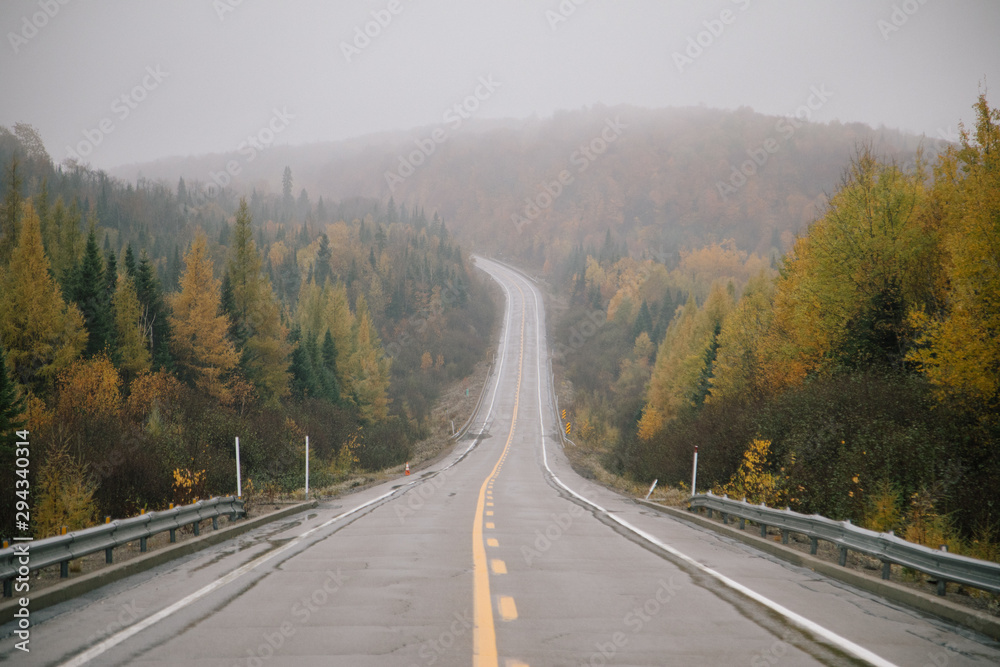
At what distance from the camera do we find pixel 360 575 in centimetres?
788

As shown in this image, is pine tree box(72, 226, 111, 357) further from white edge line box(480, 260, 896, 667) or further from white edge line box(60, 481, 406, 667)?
white edge line box(480, 260, 896, 667)

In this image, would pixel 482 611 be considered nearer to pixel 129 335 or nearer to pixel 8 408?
pixel 8 408

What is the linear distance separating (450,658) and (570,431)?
65.6 m

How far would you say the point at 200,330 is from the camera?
150 feet

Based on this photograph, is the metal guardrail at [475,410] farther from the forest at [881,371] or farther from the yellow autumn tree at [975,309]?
the yellow autumn tree at [975,309]

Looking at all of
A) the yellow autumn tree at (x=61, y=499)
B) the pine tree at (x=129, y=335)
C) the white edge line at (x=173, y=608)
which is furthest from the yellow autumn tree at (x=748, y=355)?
the pine tree at (x=129, y=335)

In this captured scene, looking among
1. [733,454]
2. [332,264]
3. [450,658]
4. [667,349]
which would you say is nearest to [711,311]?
[667,349]

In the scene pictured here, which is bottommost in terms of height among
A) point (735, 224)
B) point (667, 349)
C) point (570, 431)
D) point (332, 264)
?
point (570, 431)

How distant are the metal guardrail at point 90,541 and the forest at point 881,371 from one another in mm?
11552

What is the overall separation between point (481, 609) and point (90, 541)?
197 inches

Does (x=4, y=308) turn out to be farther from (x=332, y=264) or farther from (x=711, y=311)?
(x=332, y=264)

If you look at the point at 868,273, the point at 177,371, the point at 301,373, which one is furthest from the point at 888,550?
the point at 301,373

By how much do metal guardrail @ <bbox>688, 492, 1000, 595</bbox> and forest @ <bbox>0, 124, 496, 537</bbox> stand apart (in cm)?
1242

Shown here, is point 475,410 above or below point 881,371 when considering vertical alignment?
below
